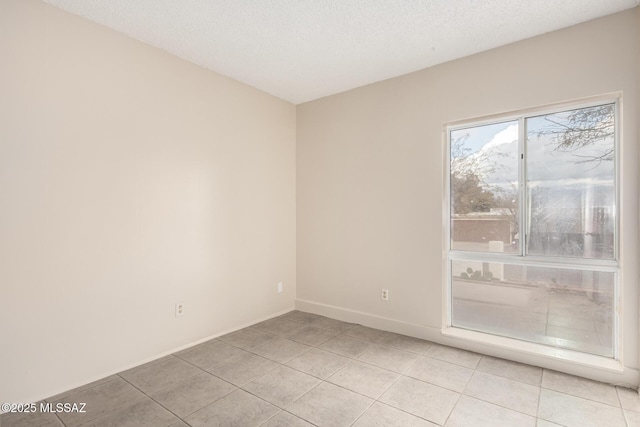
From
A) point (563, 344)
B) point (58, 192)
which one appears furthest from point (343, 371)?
point (58, 192)

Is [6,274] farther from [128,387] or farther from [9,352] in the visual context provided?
[128,387]

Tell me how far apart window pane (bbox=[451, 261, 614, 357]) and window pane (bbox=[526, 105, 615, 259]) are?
234 millimetres

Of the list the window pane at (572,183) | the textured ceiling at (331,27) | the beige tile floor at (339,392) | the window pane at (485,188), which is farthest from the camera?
the window pane at (485,188)

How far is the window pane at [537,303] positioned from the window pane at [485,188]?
24cm

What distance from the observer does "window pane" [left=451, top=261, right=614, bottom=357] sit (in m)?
2.44

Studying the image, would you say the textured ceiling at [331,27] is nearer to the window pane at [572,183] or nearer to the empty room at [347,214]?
the empty room at [347,214]

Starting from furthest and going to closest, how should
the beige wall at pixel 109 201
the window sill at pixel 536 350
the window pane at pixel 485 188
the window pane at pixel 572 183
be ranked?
the window pane at pixel 485 188, the window pane at pixel 572 183, the window sill at pixel 536 350, the beige wall at pixel 109 201

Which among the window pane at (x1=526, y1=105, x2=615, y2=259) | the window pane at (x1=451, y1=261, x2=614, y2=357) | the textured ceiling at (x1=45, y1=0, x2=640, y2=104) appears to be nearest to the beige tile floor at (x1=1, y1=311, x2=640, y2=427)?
the window pane at (x1=451, y1=261, x2=614, y2=357)

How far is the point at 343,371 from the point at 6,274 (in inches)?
94.3

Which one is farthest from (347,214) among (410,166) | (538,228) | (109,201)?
(109,201)

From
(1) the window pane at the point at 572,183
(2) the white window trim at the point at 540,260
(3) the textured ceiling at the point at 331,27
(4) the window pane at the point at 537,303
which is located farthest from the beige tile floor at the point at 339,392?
(3) the textured ceiling at the point at 331,27

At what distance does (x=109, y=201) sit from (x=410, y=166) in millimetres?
2714

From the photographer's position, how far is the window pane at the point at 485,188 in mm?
2777

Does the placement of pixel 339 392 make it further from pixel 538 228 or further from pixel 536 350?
pixel 538 228
